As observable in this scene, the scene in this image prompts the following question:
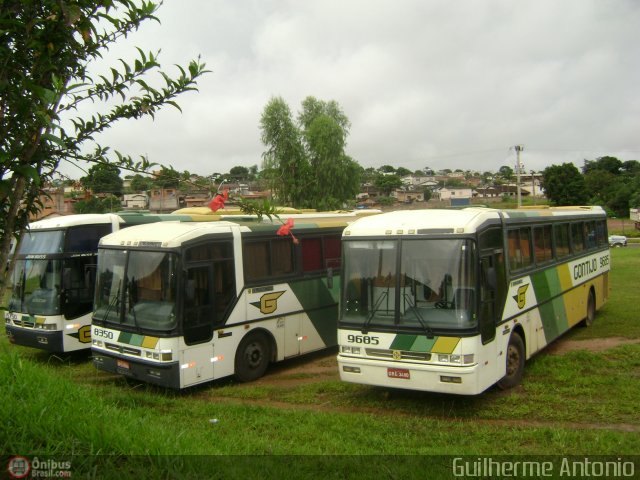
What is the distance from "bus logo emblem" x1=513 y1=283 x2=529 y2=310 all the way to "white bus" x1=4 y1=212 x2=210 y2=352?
21.8 feet

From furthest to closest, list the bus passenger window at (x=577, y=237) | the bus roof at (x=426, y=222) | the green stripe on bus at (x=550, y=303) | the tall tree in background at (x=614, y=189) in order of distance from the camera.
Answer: the tall tree in background at (x=614, y=189) < the bus passenger window at (x=577, y=237) < the green stripe on bus at (x=550, y=303) < the bus roof at (x=426, y=222)

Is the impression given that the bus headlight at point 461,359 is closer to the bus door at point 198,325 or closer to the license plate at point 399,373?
the license plate at point 399,373

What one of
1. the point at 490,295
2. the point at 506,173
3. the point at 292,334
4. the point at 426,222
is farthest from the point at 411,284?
the point at 506,173

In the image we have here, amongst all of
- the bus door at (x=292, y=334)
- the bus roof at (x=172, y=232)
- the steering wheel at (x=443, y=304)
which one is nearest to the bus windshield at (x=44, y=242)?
the bus roof at (x=172, y=232)

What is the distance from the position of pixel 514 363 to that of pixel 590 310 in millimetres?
5889

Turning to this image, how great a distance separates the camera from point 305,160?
3788cm

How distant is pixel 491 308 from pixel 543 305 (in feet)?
9.46

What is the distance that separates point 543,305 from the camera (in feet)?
34.3

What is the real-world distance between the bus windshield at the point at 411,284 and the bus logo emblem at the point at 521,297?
1.76 metres

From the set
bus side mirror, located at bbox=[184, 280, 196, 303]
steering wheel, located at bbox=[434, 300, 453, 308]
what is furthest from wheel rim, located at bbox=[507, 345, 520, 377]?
bus side mirror, located at bbox=[184, 280, 196, 303]

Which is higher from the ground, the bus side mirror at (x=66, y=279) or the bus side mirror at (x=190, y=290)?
the bus side mirror at (x=66, y=279)

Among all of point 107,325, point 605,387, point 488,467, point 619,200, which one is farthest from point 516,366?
point 619,200

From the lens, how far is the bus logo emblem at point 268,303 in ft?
35.3

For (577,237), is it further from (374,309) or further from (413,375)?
(413,375)
